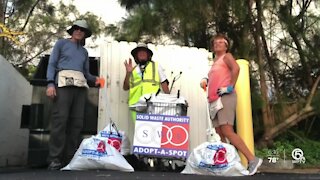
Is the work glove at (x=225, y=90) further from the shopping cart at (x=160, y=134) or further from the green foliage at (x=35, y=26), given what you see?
the green foliage at (x=35, y=26)

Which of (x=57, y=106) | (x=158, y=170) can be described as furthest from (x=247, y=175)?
(x=57, y=106)

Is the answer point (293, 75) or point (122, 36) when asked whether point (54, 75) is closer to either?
point (122, 36)

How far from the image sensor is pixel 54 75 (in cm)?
402

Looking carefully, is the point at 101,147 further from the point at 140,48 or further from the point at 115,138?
the point at 140,48

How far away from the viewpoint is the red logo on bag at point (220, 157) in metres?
3.49

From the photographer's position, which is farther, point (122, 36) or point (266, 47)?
point (122, 36)

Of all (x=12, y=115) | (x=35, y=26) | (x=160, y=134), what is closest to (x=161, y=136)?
(x=160, y=134)

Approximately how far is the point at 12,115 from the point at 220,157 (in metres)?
2.68

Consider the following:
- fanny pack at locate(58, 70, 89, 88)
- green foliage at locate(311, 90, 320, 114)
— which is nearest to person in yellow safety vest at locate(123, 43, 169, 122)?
fanny pack at locate(58, 70, 89, 88)

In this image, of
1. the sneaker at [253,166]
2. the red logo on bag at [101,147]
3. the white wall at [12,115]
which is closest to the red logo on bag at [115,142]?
the red logo on bag at [101,147]

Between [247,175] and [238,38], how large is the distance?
86.3 inches

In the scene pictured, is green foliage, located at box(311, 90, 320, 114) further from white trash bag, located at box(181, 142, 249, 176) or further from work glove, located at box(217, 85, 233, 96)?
white trash bag, located at box(181, 142, 249, 176)

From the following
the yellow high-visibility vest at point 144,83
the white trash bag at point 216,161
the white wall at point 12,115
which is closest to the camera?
the white trash bag at point 216,161

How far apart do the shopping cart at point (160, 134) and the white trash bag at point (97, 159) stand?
0.66 feet
